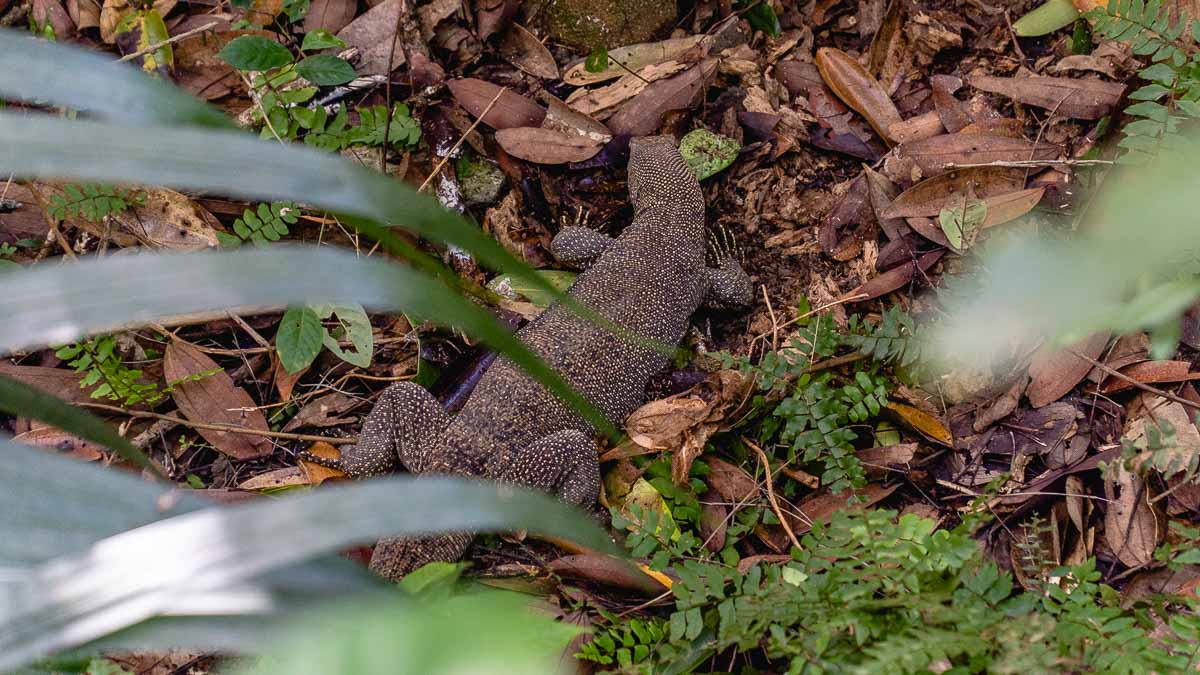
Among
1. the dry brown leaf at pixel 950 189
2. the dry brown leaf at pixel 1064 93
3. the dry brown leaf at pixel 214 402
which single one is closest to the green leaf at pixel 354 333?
the dry brown leaf at pixel 214 402

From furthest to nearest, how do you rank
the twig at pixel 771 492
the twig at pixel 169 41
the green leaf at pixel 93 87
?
the twig at pixel 169 41
the twig at pixel 771 492
the green leaf at pixel 93 87

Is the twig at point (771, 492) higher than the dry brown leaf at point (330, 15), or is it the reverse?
the dry brown leaf at point (330, 15)

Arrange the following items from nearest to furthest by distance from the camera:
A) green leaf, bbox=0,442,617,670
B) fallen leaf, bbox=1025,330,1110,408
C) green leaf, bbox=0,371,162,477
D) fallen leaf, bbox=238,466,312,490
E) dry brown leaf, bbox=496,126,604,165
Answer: green leaf, bbox=0,442,617,670 → green leaf, bbox=0,371,162,477 → fallen leaf, bbox=1025,330,1110,408 → fallen leaf, bbox=238,466,312,490 → dry brown leaf, bbox=496,126,604,165

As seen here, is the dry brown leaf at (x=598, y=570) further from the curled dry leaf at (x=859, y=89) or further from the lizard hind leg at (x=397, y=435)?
the curled dry leaf at (x=859, y=89)

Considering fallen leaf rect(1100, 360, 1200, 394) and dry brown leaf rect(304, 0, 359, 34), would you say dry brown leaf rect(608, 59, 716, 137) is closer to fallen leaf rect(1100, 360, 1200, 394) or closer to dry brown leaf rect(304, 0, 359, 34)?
dry brown leaf rect(304, 0, 359, 34)

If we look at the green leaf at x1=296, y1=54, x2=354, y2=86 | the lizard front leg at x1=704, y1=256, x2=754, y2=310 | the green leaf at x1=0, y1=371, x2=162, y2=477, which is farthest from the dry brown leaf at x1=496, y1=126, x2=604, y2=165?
the green leaf at x1=0, y1=371, x2=162, y2=477

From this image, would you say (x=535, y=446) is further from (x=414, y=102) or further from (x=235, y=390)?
(x=414, y=102)
